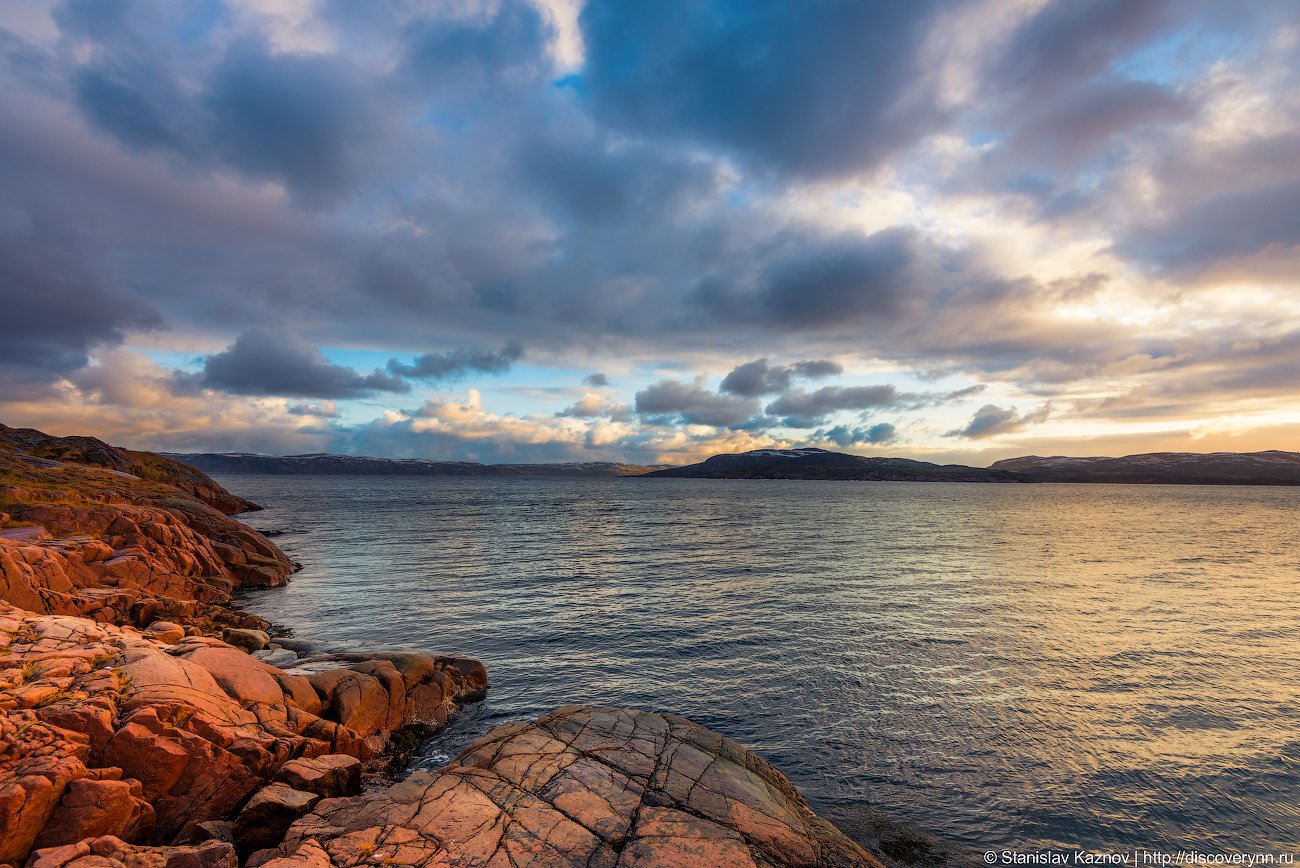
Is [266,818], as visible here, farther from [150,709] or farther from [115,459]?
[115,459]

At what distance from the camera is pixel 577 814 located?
36.3 ft

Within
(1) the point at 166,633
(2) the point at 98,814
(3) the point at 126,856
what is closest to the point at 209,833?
(3) the point at 126,856

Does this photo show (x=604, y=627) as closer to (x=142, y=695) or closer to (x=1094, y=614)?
(x=142, y=695)

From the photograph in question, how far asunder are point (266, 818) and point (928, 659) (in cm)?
2541

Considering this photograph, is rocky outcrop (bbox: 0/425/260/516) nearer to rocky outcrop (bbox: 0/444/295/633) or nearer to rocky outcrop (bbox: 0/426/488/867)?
rocky outcrop (bbox: 0/444/295/633)

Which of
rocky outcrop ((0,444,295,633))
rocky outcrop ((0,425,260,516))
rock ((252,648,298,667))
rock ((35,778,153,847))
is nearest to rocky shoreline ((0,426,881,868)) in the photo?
rock ((35,778,153,847))

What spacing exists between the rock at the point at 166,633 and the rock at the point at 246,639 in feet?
14.5

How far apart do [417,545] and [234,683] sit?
165 feet

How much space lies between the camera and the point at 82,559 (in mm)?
26750

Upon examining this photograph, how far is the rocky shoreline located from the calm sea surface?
406 cm

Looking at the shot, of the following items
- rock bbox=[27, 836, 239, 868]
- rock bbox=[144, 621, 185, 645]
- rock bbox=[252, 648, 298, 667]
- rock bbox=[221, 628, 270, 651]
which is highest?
rock bbox=[144, 621, 185, 645]

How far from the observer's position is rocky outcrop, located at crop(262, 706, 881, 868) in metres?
9.93

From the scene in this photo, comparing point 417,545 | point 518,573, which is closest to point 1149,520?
point 518,573

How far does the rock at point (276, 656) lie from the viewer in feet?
73.7
